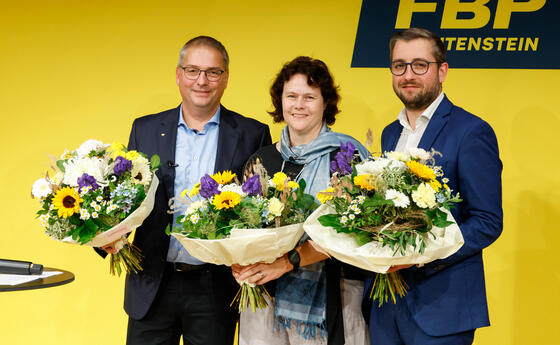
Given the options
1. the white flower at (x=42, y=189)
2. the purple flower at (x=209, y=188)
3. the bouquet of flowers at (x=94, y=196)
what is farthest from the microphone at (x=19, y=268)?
the purple flower at (x=209, y=188)

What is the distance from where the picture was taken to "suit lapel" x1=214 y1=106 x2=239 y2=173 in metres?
2.92

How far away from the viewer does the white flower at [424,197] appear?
6.59 ft

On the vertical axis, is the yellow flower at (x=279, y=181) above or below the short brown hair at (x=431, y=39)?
below

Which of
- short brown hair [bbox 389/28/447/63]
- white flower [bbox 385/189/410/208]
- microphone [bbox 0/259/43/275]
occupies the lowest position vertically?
microphone [bbox 0/259/43/275]

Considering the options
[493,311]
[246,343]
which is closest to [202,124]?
[246,343]

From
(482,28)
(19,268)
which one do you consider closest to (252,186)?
(19,268)

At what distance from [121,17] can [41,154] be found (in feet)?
3.89

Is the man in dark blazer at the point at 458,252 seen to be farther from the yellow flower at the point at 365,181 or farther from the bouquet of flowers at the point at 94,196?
the bouquet of flowers at the point at 94,196

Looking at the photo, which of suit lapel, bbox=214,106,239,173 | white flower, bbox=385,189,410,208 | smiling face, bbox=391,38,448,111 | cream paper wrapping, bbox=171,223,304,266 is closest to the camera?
white flower, bbox=385,189,410,208

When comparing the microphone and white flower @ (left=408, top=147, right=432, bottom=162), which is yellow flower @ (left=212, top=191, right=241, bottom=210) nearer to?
white flower @ (left=408, top=147, right=432, bottom=162)

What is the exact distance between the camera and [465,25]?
138 inches

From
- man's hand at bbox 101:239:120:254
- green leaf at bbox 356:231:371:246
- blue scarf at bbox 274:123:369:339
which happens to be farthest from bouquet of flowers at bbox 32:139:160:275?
green leaf at bbox 356:231:371:246

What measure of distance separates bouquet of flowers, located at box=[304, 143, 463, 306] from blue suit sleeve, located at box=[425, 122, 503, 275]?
0.18 meters

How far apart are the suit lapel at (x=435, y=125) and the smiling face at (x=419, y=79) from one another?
0.27 ft
